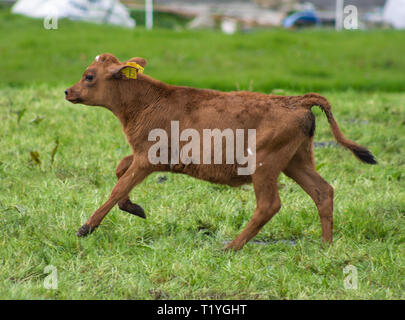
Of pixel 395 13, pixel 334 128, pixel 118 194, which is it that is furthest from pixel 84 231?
pixel 395 13

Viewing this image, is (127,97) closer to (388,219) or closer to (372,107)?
(388,219)

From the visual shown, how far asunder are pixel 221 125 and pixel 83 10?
14.2 metres

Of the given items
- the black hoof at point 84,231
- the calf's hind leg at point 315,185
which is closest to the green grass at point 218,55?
the calf's hind leg at point 315,185

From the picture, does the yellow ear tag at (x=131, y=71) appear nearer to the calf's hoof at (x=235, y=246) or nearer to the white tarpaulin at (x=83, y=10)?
the calf's hoof at (x=235, y=246)

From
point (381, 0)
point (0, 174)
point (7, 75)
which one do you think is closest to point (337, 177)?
point (0, 174)

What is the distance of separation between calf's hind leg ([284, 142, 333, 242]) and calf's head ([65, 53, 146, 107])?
4.89 feet

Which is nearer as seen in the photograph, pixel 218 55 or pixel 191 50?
pixel 218 55

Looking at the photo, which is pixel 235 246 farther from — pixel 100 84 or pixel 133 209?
pixel 100 84

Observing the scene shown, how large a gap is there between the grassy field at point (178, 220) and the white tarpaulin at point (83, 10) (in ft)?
23.8

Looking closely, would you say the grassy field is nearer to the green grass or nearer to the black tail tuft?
the black tail tuft

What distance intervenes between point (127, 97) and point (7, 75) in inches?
320

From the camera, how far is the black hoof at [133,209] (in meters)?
5.31

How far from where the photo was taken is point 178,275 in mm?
4512

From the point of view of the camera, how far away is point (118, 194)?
5.01 m
